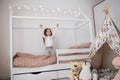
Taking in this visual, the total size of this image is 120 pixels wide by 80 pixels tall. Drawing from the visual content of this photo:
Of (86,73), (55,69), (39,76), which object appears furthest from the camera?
(55,69)

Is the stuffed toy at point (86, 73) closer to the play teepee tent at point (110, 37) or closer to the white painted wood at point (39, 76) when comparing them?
the play teepee tent at point (110, 37)

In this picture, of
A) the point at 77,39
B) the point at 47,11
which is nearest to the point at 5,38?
the point at 47,11

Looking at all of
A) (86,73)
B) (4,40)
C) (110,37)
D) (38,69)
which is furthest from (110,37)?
(4,40)

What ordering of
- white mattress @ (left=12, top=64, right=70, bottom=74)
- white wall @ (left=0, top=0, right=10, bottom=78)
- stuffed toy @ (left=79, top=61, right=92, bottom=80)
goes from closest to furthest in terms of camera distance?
stuffed toy @ (left=79, top=61, right=92, bottom=80) < white mattress @ (left=12, top=64, right=70, bottom=74) < white wall @ (left=0, top=0, right=10, bottom=78)

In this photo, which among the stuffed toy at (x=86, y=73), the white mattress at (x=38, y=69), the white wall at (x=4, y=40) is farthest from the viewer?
the white wall at (x=4, y=40)

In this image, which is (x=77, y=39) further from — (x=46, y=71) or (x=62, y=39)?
(x=46, y=71)

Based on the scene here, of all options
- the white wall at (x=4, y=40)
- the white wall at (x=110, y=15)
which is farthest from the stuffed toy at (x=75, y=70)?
the white wall at (x=4, y=40)

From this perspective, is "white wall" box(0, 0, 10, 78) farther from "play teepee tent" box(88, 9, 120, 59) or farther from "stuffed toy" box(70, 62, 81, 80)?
"play teepee tent" box(88, 9, 120, 59)

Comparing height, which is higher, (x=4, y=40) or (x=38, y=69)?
(x=4, y=40)

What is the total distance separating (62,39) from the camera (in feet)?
11.2

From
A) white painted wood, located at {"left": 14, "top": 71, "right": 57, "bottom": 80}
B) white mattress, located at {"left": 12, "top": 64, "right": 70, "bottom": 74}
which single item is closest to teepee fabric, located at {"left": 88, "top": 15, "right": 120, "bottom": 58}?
white mattress, located at {"left": 12, "top": 64, "right": 70, "bottom": 74}

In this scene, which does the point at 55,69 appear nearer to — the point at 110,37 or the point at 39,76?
the point at 39,76

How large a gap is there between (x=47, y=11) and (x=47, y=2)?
0.22 m

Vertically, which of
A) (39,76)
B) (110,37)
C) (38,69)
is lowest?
(39,76)
